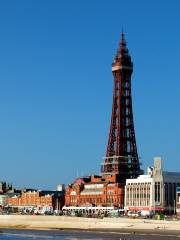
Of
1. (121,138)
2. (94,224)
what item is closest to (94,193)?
(121,138)

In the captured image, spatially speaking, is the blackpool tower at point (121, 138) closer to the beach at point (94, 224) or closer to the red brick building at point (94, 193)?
the red brick building at point (94, 193)

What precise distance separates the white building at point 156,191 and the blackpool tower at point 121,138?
44.9 ft

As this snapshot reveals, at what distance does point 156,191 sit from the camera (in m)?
117

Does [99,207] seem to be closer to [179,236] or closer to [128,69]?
[128,69]

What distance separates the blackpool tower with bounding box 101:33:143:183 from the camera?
138 meters

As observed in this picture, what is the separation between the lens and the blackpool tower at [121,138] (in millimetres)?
137875

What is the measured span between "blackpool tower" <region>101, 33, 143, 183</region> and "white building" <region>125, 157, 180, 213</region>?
44.9ft

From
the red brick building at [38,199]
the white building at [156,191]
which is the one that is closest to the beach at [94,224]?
the white building at [156,191]

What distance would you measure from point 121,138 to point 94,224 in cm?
5224

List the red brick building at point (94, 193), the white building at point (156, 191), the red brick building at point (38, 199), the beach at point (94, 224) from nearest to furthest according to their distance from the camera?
the beach at point (94, 224) < the white building at point (156, 191) < the red brick building at point (94, 193) < the red brick building at point (38, 199)

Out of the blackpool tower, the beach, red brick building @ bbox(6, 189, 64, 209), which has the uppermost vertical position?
the blackpool tower

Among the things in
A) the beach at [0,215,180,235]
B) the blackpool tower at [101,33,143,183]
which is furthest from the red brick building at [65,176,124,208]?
the beach at [0,215,180,235]

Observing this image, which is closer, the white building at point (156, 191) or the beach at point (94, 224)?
the beach at point (94, 224)

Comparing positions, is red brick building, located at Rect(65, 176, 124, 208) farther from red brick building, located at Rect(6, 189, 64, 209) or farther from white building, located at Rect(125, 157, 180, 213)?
white building, located at Rect(125, 157, 180, 213)
